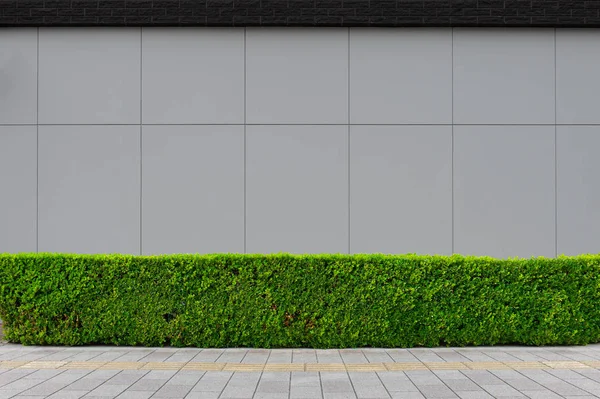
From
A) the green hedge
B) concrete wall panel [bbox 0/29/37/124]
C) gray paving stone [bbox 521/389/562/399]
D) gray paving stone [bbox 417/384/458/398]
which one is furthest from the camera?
concrete wall panel [bbox 0/29/37/124]

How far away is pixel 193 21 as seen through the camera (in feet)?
33.2

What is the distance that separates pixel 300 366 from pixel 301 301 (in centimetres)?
132

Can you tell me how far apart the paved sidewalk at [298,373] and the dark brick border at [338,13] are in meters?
6.40

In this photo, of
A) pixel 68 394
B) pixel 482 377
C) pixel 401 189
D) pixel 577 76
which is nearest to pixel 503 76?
pixel 577 76

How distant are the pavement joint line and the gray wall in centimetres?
306

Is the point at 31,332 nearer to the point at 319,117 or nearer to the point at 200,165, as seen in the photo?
the point at 200,165

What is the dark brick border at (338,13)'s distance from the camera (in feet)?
33.1

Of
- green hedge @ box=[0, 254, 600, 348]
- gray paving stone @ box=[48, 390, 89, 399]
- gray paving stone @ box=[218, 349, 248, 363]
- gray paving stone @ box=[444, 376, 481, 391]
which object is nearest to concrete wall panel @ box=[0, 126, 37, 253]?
green hedge @ box=[0, 254, 600, 348]

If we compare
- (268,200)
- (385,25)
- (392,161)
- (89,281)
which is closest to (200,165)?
(268,200)

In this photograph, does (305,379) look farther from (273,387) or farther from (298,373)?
(273,387)

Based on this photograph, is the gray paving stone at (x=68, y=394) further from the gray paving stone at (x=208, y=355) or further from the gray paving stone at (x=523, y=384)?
the gray paving stone at (x=523, y=384)

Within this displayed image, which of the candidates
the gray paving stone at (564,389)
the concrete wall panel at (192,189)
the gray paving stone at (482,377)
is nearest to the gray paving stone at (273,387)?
the gray paving stone at (482,377)

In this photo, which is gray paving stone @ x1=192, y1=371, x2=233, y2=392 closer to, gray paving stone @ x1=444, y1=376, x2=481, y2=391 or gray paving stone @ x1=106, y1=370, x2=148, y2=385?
gray paving stone @ x1=106, y1=370, x2=148, y2=385

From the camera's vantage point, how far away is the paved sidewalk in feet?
19.5
